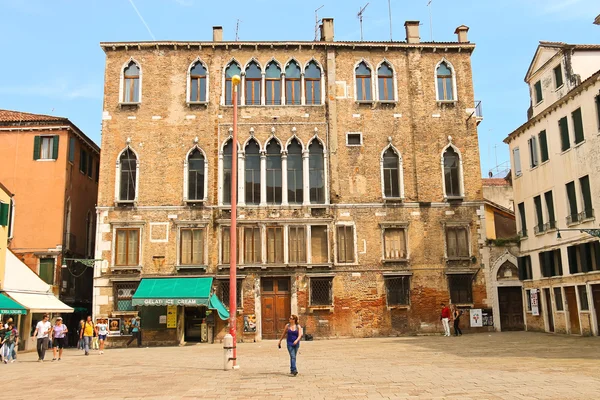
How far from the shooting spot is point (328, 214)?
98.9 feet

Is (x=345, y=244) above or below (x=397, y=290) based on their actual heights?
above

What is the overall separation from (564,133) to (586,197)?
3.52 meters

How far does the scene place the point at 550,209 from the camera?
28875 mm

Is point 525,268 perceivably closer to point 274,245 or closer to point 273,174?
point 274,245

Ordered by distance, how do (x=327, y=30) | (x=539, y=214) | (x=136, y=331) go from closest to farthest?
(x=136, y=331), (x=539, y=214), (x=327, y=30)

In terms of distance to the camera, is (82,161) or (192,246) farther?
(82,161)

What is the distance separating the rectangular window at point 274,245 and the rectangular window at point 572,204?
1350 cm

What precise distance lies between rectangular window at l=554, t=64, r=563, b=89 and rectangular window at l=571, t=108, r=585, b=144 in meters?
2.71

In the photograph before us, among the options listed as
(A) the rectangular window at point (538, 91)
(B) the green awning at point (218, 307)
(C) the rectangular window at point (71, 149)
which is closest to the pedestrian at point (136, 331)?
(B) the green awning at point (218, 307)

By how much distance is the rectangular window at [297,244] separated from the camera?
2970 centimetres

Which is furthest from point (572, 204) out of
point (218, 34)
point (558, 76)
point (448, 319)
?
point (218, 34)

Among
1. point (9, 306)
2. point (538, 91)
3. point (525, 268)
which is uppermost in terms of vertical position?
point (538, 91)

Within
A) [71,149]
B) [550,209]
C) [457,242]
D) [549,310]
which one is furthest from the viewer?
[71,149]

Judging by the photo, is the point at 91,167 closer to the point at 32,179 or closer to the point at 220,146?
the point at 32,179
